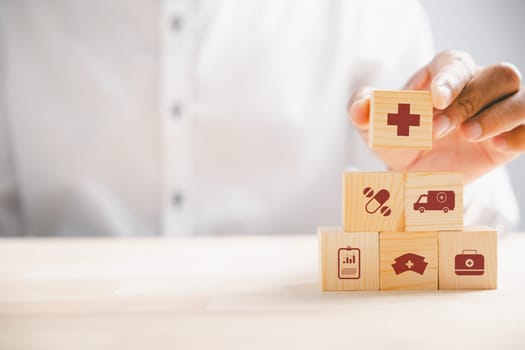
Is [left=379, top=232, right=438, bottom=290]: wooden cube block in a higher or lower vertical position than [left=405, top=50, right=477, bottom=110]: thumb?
lower

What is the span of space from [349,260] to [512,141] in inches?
13.5

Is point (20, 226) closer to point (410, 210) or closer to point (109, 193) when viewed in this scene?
point (109, 193)

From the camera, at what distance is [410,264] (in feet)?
2.19

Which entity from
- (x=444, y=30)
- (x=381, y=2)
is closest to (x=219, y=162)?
(x=381, y=2)

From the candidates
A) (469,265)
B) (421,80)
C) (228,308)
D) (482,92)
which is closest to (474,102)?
(482,92)

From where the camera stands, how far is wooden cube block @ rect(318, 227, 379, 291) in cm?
67

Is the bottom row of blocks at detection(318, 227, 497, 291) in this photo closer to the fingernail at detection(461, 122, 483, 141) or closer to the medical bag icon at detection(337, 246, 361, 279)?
the medical bag icon at detection(337, 246, 361, 279)

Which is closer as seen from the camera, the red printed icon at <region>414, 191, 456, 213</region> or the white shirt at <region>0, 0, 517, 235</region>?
the red printed icon at <region>414, 191, 456, 213</region>

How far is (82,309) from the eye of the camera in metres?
0.59

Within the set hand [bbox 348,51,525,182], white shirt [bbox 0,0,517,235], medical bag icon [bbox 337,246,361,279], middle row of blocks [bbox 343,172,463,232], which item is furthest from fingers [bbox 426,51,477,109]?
white shirt [bbox 0,0,517,235]

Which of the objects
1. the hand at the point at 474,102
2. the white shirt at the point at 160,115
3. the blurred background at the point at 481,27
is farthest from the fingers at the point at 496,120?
the blurred background at the point at 481,27

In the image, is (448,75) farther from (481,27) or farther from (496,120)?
(481,27)

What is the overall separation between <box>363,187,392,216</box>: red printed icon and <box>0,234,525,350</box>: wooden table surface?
11 cm

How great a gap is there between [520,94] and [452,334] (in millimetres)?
422
